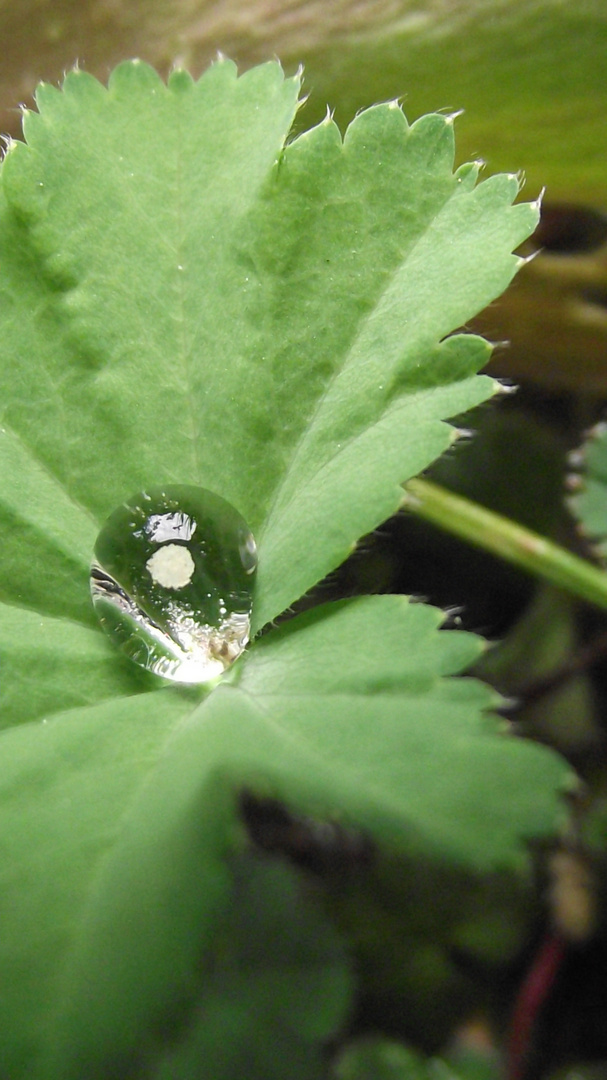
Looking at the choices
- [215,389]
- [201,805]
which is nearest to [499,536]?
[215,389]

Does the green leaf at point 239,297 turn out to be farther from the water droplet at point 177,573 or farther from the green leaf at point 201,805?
the green leaf at point 201,805

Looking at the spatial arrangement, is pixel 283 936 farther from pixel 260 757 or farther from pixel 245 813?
pixel 260 757

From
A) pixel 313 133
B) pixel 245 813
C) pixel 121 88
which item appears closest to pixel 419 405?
pixel 313 133

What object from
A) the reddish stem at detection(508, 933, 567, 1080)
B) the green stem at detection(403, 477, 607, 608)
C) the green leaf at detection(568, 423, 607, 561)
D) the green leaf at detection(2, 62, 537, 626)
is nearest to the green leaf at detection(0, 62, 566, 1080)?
the green leaf at detection(2, 62, 537, 626)

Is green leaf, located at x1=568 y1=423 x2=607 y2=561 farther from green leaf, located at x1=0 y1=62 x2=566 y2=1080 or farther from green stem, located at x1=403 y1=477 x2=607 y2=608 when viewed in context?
green leaf, located at x1=0 y1=62 x2=566 y2=1080

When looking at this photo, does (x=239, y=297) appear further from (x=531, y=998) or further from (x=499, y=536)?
(x=531, y=998)
